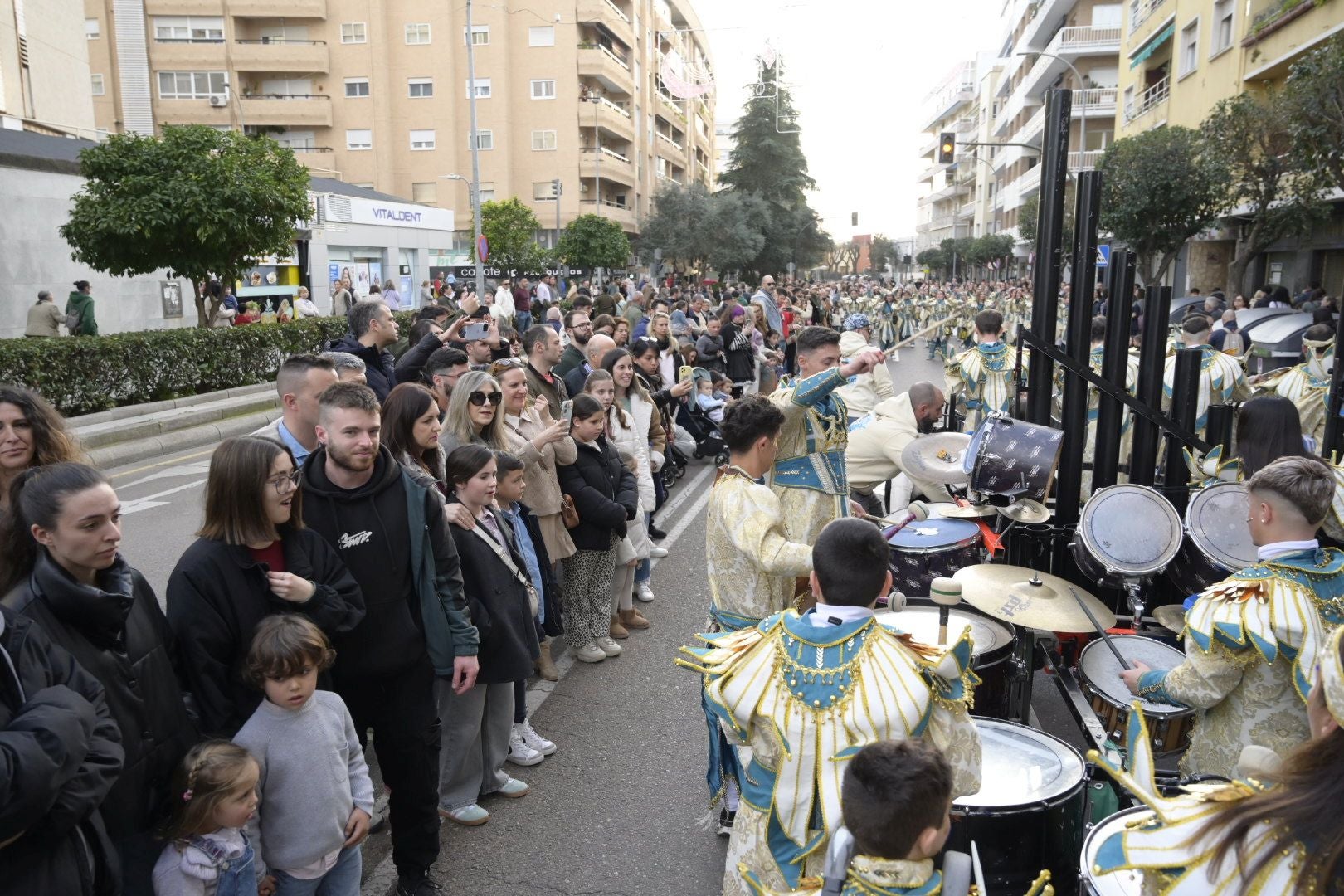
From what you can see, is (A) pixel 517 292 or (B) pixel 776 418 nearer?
(B) pixel 776 418

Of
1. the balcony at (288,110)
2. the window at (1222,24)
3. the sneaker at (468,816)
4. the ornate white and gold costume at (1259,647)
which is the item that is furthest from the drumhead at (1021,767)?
the balcony at (288,110)

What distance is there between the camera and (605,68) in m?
54.4

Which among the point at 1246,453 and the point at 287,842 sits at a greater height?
the point at 1246,453

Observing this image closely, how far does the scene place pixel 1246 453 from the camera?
480 centimetres

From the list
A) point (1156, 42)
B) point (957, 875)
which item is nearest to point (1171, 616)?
point (957, 875)

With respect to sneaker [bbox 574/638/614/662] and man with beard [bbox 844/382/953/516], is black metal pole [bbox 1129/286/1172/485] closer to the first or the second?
man with beard [bbox 844/382/953/516]

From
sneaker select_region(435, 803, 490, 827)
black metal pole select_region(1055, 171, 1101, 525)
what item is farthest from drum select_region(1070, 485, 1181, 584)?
sneaker select_region(435, 803, 490, 827)

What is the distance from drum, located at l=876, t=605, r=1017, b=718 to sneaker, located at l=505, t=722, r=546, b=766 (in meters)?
1.92

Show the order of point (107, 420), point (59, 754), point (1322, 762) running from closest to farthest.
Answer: point (1322, 762) < point (59, 754) < point (107, 420)

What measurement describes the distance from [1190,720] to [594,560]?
3.48 m

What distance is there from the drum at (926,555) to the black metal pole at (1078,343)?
978 mm

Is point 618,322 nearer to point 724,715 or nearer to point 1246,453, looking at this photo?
point 1246,453

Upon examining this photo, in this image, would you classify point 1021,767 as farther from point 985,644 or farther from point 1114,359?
point 1114,359

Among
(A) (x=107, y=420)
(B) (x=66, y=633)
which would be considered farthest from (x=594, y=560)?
(A) (x=107, y=420)
